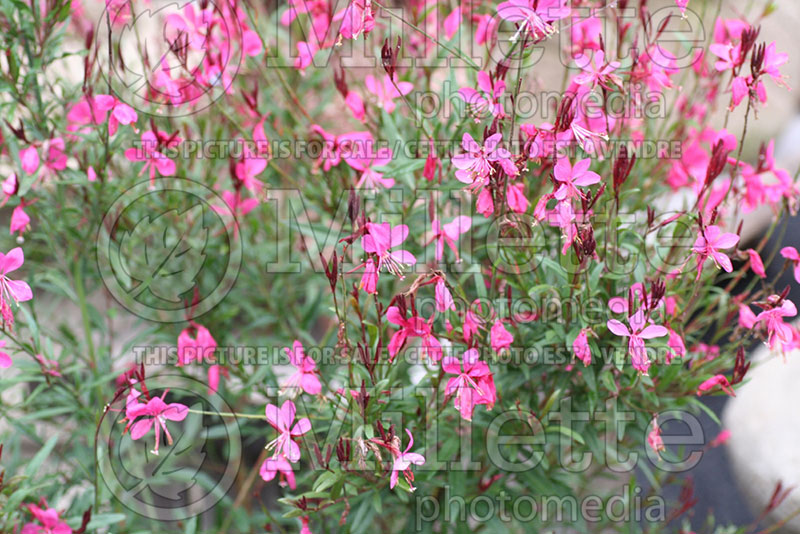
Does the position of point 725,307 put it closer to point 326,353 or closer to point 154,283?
point 326,353

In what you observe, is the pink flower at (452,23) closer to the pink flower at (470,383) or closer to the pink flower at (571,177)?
the pink flower at (571,177)

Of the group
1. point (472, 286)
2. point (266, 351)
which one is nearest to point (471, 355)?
point (472, 286)

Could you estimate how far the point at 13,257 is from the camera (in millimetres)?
1102

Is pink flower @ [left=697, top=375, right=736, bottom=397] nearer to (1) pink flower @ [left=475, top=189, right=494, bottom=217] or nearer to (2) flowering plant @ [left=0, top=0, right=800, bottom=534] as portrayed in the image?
(2) flowering plant @ [left=0, top=0, right=800, bottom=534]

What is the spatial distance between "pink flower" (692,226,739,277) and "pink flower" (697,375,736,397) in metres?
0.21

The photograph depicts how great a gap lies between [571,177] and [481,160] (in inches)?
4.9

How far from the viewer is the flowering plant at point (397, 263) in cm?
113

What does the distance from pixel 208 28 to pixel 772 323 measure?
44.4 inches

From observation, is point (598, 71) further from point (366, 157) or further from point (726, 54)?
point (366, 157)

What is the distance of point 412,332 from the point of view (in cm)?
112

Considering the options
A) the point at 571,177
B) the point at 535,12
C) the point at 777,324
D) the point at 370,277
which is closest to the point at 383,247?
the point at 370,277

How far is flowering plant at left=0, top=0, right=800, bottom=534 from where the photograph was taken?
44.6 inches

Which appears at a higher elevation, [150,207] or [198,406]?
[150,207]

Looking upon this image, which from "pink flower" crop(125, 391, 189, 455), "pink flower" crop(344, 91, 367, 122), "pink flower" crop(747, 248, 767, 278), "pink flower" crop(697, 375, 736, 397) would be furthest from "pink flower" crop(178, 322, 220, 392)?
"pink flower" crop(747, 248, 767, 278)
